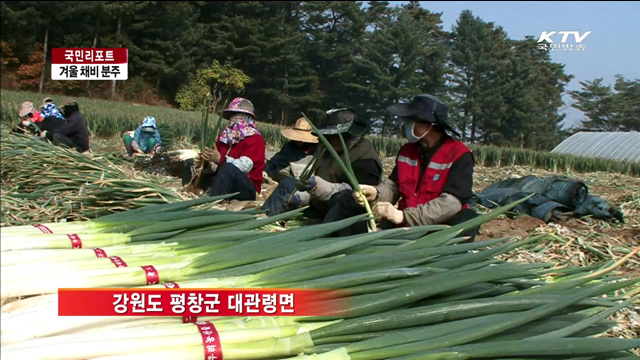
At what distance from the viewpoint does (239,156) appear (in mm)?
4859

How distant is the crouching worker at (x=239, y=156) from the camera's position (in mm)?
4535

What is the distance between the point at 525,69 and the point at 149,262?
62.4 ft

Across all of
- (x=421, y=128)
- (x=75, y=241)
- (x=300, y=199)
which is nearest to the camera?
(x=75, y=241)

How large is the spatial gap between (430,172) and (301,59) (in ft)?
64.9

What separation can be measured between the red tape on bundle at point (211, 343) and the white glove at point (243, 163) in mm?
3515

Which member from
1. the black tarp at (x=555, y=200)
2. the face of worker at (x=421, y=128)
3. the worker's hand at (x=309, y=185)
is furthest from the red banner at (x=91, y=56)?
the face of worker at (x=421, y=128)

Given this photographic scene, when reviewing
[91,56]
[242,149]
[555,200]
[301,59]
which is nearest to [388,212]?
[242,149]

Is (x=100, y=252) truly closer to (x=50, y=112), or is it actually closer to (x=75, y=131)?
(x=75, y=131)

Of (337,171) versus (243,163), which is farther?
(243,163)

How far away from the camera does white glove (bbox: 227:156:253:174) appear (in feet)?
15.4

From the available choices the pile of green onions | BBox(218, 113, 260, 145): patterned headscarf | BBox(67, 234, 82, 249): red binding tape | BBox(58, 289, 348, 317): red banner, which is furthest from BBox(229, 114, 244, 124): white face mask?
BBox(58, 289, 348, 317): red banner

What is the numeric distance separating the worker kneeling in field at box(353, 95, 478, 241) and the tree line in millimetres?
13155

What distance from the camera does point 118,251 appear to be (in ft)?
5.09

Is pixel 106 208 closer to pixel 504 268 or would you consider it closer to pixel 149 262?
pixel 149 262
